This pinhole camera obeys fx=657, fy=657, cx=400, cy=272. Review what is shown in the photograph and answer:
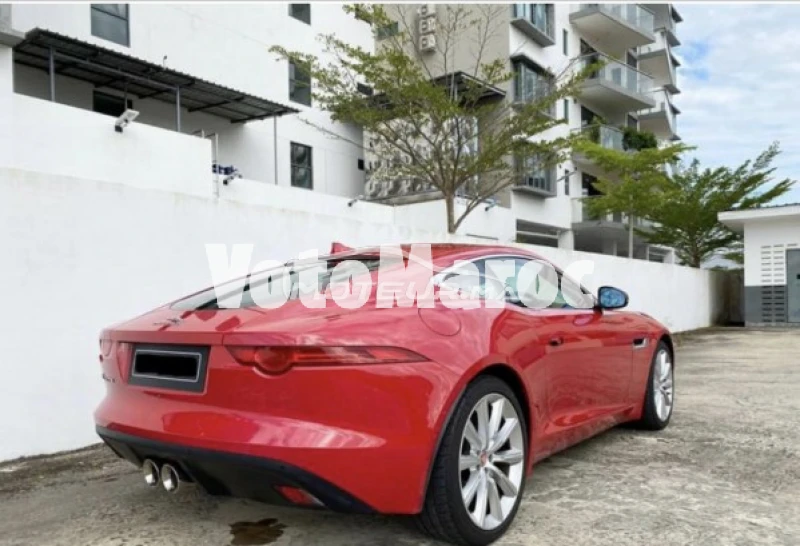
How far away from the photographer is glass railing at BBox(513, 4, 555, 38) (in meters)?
23.1

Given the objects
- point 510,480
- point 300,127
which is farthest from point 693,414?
point 300,127

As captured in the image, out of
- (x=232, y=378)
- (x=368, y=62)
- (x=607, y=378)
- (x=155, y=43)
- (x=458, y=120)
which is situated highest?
(x=155, y=43)

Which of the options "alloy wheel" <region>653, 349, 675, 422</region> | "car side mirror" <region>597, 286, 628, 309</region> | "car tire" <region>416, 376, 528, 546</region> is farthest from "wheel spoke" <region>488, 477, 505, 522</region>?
"alloy wheel" <region>653, 349, 675, 422</region>

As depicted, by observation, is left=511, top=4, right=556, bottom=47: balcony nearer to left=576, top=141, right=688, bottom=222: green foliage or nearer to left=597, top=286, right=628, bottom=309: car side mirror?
left=576, top=141, right=688, bottom=222: green foliage

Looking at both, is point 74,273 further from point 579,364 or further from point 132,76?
point 132,76

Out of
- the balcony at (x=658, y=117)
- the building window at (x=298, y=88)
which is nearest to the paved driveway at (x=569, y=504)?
the building window at (x=298, y=88)

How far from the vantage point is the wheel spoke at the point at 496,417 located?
293cm

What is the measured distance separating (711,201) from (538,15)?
30.2 ft

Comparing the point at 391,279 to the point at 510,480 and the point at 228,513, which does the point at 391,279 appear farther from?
the point at 228,513

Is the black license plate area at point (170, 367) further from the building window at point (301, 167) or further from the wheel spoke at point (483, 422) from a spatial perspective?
the building window at point (301, 167)

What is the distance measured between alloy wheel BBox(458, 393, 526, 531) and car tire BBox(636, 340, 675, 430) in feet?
6.73

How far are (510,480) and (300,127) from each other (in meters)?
17.5

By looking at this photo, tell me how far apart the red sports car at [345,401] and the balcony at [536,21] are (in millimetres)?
21640

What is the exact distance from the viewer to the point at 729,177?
23172mm
